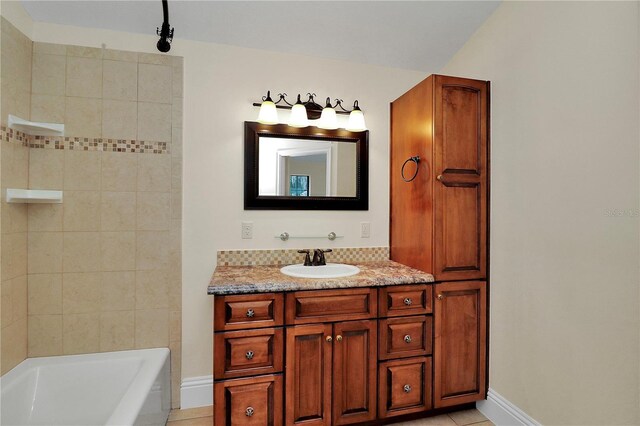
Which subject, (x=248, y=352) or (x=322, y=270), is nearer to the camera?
(x=248, y=352)

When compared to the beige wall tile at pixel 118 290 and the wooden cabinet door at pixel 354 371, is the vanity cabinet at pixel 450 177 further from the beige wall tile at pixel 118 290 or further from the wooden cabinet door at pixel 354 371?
the beige wall tile at pixel 118 290

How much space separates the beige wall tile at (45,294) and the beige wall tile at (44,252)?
0.04m

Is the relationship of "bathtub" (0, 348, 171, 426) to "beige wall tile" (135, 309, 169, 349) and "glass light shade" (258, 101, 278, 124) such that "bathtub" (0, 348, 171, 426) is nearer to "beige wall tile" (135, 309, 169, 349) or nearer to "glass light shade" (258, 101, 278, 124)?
"beige wall tile" (135, 309, 169, 349)

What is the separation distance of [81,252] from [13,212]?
1.28 ft

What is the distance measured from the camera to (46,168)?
1.88 metres

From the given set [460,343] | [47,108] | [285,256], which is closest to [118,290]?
[285,256]

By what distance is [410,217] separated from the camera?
217 centimetres

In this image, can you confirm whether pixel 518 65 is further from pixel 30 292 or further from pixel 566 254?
pixel 30 292

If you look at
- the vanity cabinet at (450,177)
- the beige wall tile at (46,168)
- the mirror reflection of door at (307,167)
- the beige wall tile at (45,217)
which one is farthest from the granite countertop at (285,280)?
the beige wall tile at (46,168)

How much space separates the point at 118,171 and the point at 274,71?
1236 mm

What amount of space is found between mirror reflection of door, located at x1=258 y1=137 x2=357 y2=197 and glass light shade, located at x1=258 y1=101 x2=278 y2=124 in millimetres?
143

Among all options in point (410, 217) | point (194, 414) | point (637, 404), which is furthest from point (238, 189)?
point (637, 404)

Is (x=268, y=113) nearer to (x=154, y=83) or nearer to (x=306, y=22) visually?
(x=306, y=22)

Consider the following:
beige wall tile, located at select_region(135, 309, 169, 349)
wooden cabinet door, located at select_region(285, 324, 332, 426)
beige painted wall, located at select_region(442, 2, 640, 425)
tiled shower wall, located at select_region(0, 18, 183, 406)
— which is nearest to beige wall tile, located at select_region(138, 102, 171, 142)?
tiled shower wall, located at select_region(0, 18, 183, 406)
